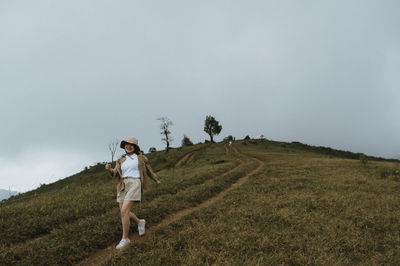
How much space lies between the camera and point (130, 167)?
5.62m

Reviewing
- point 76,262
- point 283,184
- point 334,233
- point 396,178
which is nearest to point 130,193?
point 76,262

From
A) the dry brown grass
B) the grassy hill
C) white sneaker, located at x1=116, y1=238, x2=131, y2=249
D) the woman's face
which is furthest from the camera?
the woman's face

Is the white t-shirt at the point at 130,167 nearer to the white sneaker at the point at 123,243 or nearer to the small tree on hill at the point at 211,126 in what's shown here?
the white sneaker at the point at 123,243

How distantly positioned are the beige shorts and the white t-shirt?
0.12 metres

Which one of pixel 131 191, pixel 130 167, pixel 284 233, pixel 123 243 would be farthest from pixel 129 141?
pixel 284 233

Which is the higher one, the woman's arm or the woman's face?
the woman's face

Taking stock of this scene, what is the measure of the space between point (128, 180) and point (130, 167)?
15.1 inches

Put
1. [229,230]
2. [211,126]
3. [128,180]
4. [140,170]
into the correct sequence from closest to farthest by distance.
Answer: [128,180], [140,170], [229,230], [211,126]

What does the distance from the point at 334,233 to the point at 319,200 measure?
10.5 feet

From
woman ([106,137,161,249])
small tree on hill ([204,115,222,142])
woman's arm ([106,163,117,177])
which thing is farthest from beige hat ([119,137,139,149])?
small tree on hill ([204,115,222,142])

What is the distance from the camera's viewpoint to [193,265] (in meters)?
4.32

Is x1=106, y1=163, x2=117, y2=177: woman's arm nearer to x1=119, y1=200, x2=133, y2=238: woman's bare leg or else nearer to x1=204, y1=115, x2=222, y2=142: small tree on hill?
x1=119, y1=200, x2=133, y2=238: woman's bare leg

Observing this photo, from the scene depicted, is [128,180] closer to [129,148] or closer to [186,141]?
[129,148]

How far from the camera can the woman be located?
5.29 m
